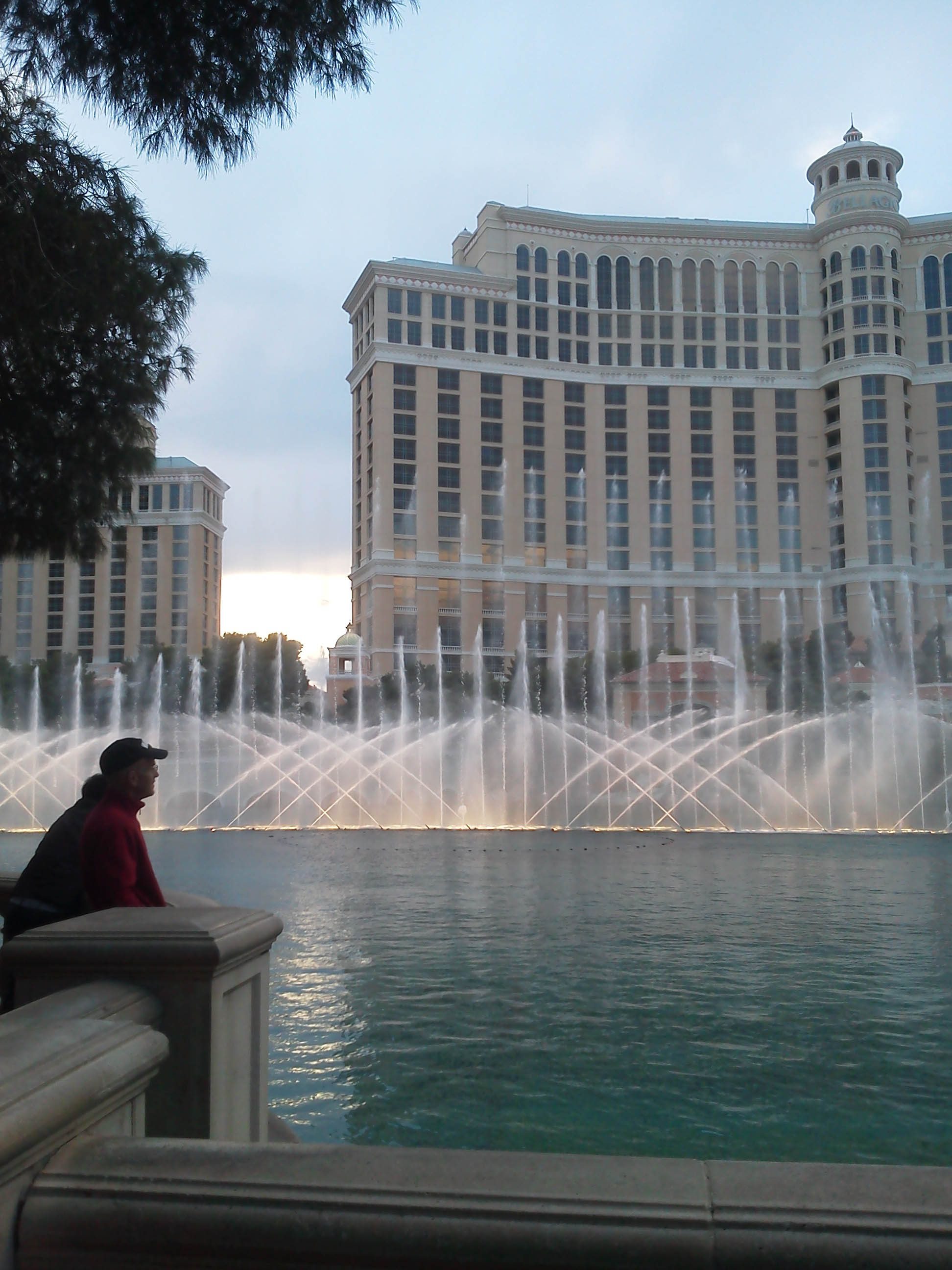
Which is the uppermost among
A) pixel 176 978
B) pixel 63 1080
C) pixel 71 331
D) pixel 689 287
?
pixel 689 287

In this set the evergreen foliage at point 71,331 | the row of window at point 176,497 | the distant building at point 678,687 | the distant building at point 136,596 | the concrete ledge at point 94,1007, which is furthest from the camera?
the row of window at point 176,497

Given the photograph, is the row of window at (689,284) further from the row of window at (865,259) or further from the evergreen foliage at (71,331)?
the evergreen foliage at (71,331)

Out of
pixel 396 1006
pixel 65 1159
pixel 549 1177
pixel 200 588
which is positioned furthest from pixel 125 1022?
pixel 200 588

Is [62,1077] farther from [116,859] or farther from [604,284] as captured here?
[604,284]

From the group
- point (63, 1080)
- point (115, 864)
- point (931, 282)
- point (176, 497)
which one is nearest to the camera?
point (63, 1080)

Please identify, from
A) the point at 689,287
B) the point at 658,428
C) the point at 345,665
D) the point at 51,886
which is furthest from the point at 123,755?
the point at 689,287

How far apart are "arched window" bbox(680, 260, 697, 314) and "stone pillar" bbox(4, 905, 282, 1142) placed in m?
90.0

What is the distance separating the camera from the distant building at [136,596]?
11762cm

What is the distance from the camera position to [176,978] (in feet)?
10.9

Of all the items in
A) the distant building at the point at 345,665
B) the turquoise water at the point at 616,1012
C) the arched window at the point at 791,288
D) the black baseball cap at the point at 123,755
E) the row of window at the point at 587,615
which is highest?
the arched window at the point at 791,288

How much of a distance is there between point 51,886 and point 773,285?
91.3m

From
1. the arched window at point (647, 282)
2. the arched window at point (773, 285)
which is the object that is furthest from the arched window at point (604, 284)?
the arched window at point (773, 285)

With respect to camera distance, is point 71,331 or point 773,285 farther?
point 773,285

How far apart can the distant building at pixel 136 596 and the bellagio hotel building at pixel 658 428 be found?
38.2m
